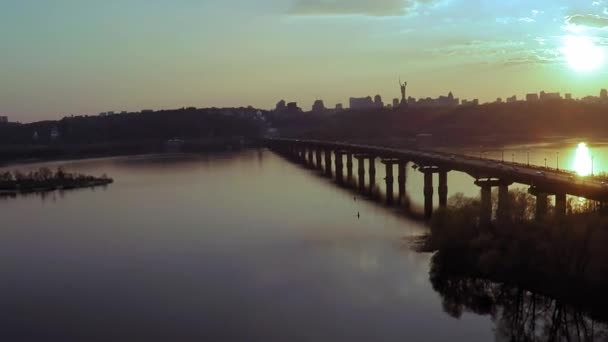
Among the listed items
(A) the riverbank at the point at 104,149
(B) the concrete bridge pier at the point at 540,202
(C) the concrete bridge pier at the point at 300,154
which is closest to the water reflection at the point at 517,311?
(B) the concrete bridge pier at the point at 540,202

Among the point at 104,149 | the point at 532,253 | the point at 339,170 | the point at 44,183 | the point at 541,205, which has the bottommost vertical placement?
the point at 339,170

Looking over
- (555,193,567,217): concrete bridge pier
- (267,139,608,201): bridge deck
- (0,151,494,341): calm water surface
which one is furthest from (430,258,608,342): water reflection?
(267,139,608,201): bridge deck

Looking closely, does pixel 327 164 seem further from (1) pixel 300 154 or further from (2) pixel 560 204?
(2) pixel 560 204

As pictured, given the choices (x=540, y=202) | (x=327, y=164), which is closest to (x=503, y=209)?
(x=540, y=202)

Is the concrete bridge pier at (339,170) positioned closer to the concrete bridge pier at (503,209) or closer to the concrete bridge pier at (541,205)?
the concrete bridge pier at (503,209)

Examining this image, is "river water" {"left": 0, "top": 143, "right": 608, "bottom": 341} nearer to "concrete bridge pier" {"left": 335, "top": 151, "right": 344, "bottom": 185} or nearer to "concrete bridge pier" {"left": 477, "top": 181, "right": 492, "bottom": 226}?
"concrete bridge pier" {"left": 477, "top": 181, "right": 492, "bottom": 226}

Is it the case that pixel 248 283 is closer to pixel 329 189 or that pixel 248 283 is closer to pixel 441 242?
pixel 441 242

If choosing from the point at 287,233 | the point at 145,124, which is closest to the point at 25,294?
the point at 287,233
